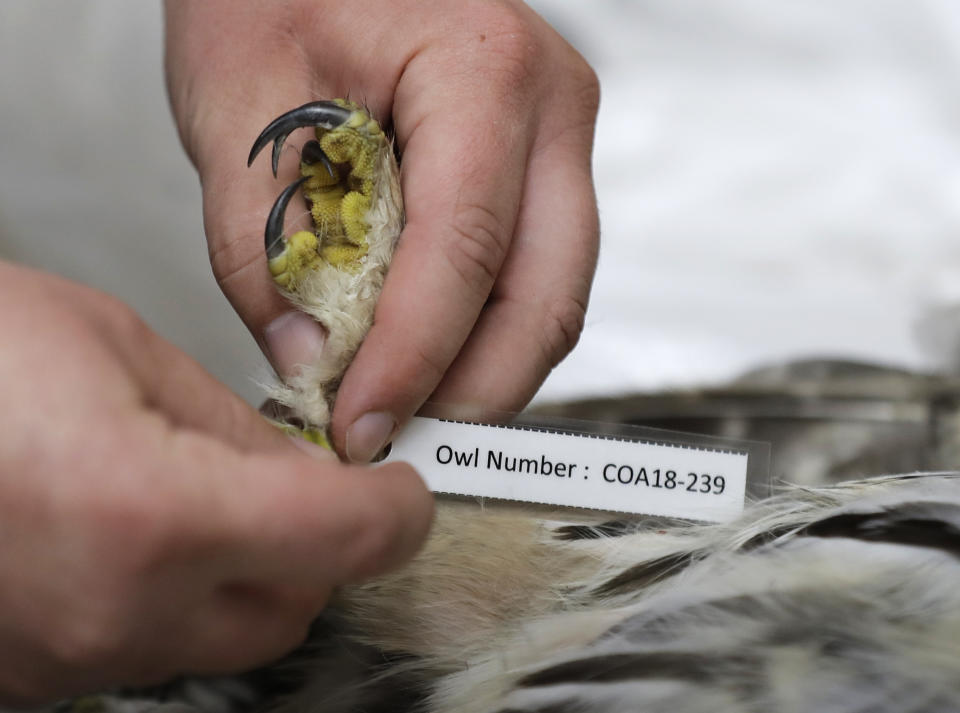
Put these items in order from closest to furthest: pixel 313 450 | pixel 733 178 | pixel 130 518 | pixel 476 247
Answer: pixel 130 518 → pixel 313 450 → pixel 476 247 → pixel 733 178

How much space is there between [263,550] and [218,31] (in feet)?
1.88

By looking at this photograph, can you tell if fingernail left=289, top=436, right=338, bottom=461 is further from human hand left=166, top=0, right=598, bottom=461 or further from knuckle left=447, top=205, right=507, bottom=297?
knuckle left=447, top=205, right=507, bottom=297

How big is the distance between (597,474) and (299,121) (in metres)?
0.30

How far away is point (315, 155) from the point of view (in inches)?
24.5

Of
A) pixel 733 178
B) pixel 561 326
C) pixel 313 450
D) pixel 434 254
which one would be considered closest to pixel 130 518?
pixel 313 450

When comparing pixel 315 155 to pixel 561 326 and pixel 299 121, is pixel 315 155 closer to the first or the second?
pixel 299 121

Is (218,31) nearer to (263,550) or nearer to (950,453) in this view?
(263,550)

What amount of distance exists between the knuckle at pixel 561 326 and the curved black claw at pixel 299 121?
0.68 ft

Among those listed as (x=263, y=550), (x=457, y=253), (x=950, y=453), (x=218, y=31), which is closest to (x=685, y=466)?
(x=457, y=253)

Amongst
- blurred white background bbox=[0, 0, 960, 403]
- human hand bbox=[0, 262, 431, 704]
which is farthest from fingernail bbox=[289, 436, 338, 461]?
blurred white background bbox=[0, 0, 960, 403]

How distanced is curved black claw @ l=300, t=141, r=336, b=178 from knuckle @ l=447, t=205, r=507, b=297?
0.09 metres

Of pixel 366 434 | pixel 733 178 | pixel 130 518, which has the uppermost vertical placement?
pixel 733 178

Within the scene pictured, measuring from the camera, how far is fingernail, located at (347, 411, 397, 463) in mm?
567

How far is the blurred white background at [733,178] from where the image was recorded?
1.49m
